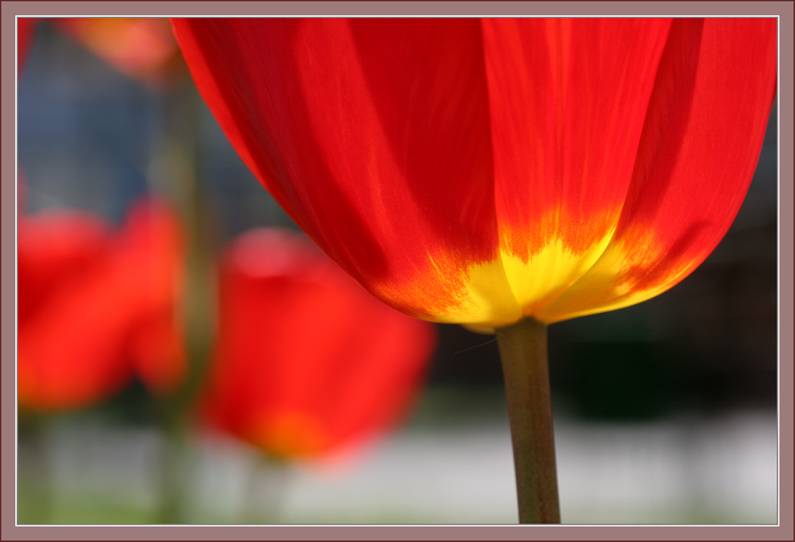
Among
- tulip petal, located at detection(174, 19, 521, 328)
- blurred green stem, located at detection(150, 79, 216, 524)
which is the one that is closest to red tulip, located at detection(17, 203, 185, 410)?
blurred green stem, located at detection(150, 79, 216, 524)

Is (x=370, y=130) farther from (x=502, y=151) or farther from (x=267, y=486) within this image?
(x=267, y=486)

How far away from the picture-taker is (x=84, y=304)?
0.43 m

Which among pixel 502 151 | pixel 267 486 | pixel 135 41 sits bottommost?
pixel 267 486

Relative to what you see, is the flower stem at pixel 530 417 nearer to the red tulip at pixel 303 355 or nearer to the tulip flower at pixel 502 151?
the tulip flower at pixel 502 151

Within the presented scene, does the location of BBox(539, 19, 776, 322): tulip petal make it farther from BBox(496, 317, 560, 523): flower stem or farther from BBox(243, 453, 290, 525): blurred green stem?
BBox(243, 453, 290, 525): blurred green stem

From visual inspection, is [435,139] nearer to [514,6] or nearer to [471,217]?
[471,217]

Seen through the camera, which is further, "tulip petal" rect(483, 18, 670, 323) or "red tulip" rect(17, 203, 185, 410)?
"red tulip" rect(17, 203, 185, 410)

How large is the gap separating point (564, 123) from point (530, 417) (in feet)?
Result: 0.21

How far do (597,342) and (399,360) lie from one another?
3.59 ft

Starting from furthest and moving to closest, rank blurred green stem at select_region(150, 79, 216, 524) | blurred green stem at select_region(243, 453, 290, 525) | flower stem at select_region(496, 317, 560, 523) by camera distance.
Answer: blurred green stem at select_region(243, 453, 290, 525)
blurred green stem at select_region(150, 79, 216, 524)
flower stem at select_region(496, 317, 560, 523)

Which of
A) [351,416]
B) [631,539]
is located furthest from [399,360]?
[631,539]

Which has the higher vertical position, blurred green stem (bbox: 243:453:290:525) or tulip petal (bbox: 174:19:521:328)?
A: tulip petal (bbox: 174:19:521:328)

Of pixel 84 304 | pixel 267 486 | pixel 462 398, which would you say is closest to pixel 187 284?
pixel 84 304

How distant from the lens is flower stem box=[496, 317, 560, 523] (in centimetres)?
17
